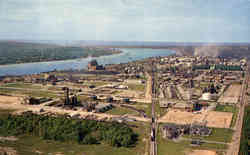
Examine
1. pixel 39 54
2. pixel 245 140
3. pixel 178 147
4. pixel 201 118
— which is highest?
pixel 39 54

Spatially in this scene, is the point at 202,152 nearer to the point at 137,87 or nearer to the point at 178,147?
the point at 178,147

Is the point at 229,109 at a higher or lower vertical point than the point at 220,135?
higher

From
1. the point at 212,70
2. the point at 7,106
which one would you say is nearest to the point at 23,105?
the point at 7,106

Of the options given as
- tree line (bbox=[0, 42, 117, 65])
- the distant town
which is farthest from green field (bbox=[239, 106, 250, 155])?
tree line (bbox=[0, 42, 117, 65])

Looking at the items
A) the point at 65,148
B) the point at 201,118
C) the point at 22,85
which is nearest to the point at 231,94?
the point at 201,118

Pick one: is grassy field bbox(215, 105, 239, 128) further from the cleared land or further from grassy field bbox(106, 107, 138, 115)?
the cleared land

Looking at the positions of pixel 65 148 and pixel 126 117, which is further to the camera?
pixel 126 117

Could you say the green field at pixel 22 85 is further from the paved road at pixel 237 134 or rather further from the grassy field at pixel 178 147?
the paved road at pixel 237 134
